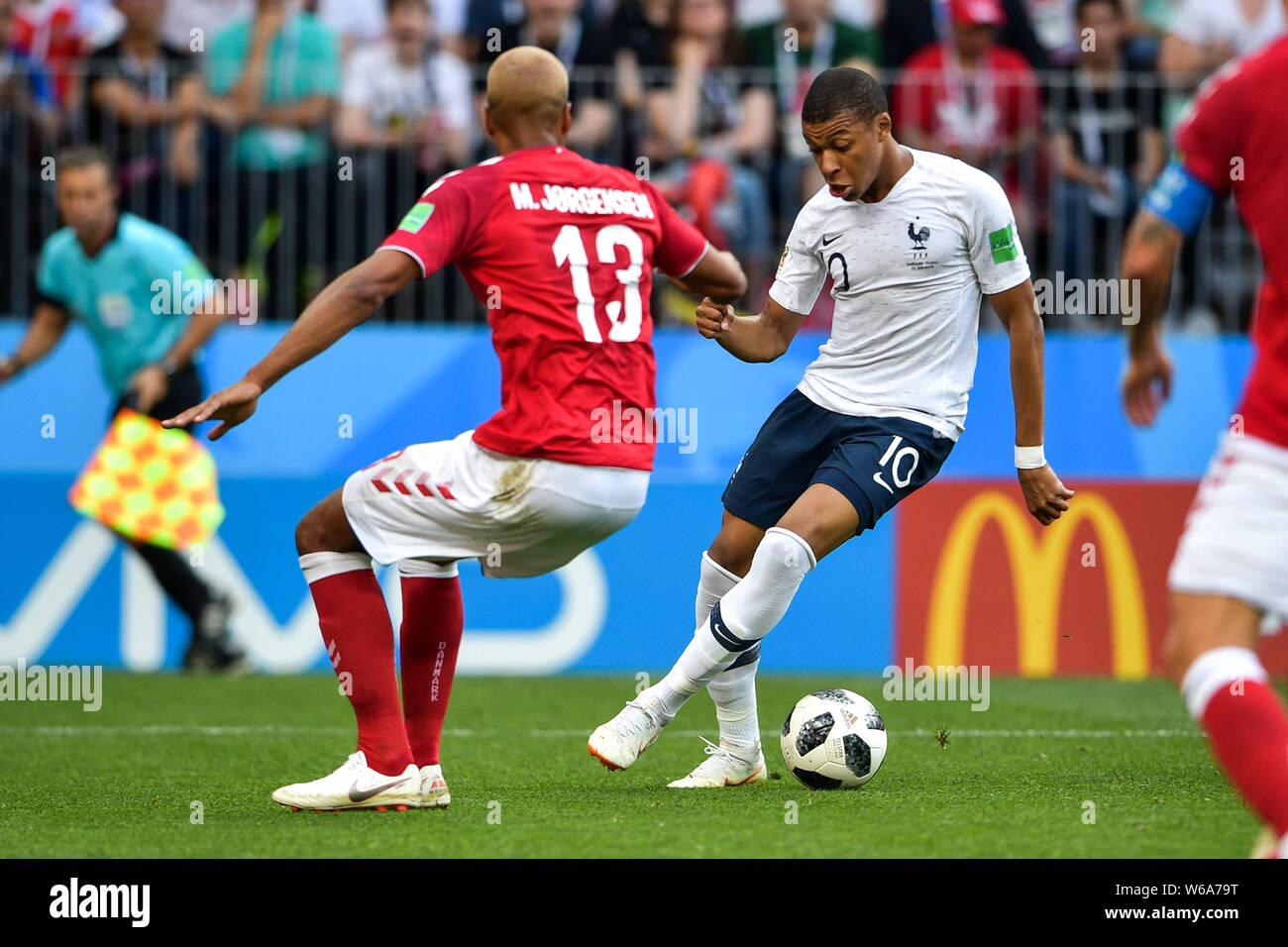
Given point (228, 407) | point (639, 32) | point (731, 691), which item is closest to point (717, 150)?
point (639, 32)

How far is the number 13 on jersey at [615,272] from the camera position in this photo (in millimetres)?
5414

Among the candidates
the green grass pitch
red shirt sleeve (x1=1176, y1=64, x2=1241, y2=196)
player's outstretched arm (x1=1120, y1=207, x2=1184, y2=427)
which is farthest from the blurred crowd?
red shirt sleeve (x1=1176, y1=64, x2=1241, y2=196)

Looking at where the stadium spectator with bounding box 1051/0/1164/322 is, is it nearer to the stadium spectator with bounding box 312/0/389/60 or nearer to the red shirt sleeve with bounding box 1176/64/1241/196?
the stadium spectator with bounding box 312/0/389/60

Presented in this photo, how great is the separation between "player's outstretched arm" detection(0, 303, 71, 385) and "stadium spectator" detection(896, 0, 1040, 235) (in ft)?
17.1

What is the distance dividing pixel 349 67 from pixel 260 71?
1.90 ft

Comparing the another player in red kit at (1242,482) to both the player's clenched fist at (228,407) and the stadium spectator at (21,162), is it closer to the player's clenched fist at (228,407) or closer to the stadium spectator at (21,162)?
the player's clenched fist at (228,407)

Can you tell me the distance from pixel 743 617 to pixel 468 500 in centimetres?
100

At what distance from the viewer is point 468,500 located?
5.29 meters

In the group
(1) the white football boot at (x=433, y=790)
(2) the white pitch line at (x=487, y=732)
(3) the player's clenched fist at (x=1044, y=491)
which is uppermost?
(3) the player's clenched fist at (x=1044, y=491)

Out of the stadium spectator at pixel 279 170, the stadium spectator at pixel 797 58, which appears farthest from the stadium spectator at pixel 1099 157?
the stadium spectator at pixel 279 170

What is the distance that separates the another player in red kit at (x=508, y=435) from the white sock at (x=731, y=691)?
0.78m

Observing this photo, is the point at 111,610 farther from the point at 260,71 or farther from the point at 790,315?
the point at 790,315
